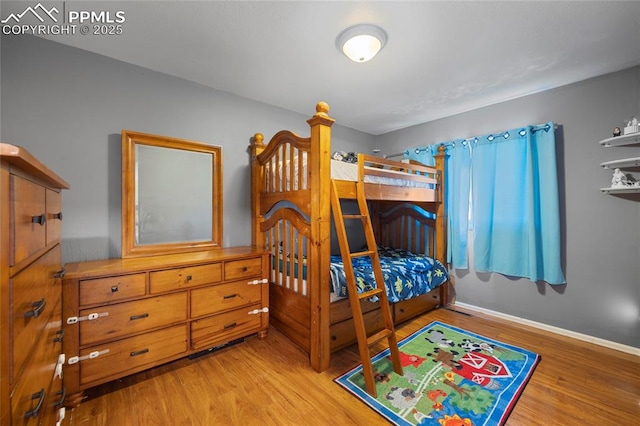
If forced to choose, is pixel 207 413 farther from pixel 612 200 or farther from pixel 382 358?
pixel 612 200

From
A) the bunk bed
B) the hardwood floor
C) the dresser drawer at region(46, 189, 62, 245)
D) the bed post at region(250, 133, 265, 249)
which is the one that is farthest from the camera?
the bed post at region(250, 133, 265, 249)

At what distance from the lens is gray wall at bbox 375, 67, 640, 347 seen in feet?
7.43

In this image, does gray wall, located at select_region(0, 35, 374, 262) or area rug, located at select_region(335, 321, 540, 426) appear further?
gray wall, located at select_region(0, 35, 374, 262)

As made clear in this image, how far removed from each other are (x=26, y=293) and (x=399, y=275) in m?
2.51

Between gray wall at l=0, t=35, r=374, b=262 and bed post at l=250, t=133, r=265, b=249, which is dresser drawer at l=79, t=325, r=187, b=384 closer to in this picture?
gray wall at l=0, t=35, r=374, b=262

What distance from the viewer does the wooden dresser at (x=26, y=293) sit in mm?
662

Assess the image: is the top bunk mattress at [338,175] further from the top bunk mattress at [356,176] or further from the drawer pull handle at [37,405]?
the drawer pull handle at [37,405]

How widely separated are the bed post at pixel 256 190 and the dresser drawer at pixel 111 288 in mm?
1177

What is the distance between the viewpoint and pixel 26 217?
0.85m

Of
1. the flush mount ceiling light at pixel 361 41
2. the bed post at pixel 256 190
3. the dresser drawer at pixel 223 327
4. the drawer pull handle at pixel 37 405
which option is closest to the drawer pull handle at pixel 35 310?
the drawer pull handle at pixel 37 405

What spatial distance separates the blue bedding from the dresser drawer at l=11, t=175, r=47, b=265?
175cm

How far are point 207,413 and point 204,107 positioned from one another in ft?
8.42

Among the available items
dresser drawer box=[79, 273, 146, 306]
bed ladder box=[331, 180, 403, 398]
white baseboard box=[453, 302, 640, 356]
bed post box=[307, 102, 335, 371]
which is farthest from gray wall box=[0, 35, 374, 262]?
white baseboard box=[453, 302, 640, 356]

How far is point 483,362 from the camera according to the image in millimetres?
2086
